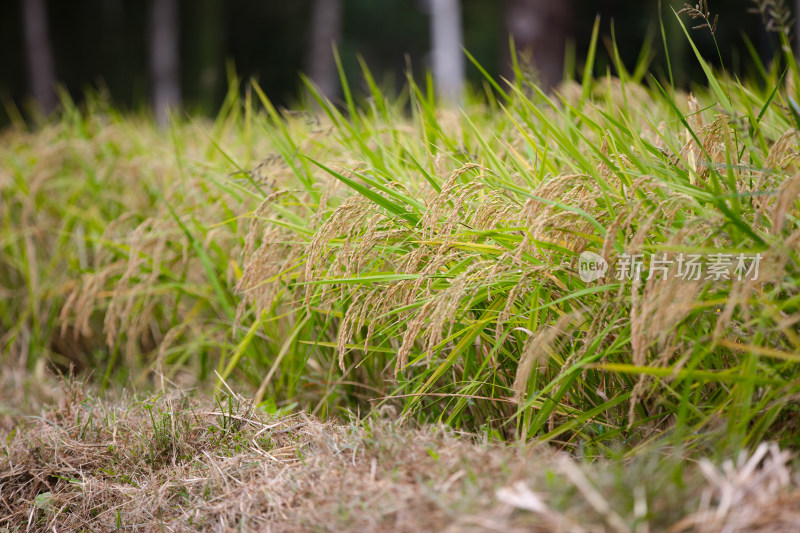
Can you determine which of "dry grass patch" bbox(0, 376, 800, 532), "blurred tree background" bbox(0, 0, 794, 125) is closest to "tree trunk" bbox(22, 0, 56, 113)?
"blurred tree background" bbox(0, 0, 794, 125)

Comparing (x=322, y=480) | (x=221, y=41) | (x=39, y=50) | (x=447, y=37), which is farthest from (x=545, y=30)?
(x=221, y=41)

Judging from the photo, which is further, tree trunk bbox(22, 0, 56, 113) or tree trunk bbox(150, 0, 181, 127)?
tree trunk bbox(22, 0, 56, 113)

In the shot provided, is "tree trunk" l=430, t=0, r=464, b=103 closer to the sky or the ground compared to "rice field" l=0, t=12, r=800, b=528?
closer to the sky

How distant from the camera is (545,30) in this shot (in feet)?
19.1

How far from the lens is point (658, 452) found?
4.52 ft

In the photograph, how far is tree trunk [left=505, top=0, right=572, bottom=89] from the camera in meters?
5.80

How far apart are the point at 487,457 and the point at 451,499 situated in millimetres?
156

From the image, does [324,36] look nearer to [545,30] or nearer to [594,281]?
[545,30]

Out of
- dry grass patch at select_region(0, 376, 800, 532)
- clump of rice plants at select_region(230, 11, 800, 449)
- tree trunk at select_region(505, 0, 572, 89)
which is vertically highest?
tree trunk at select_region(505, 0, 572, 89)

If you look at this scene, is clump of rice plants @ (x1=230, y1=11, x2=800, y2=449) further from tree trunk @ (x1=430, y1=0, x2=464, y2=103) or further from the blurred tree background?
the blurred tree background

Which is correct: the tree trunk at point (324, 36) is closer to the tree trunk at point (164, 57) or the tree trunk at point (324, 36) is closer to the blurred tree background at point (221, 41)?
the blurred tree background at point (221, 41)

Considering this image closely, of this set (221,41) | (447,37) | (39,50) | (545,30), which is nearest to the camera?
(545,30)

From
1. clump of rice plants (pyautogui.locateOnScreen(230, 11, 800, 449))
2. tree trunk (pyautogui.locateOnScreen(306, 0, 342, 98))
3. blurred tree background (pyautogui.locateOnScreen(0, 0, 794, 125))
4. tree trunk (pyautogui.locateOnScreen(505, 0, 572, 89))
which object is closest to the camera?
clump of rice plants (pyautogui.locateOnScreen(230, 11, 800, 449))

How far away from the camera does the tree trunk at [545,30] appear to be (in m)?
5.80
